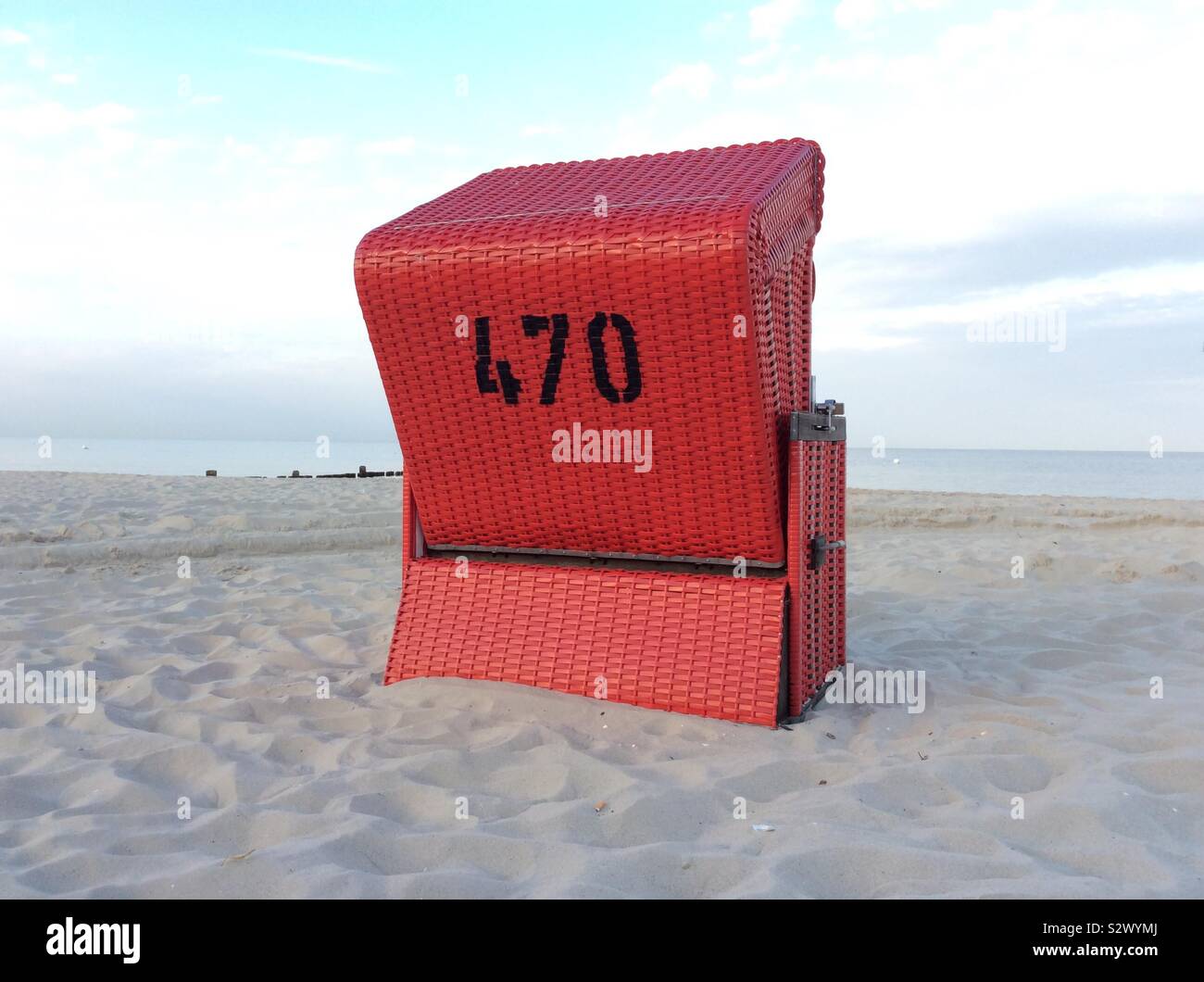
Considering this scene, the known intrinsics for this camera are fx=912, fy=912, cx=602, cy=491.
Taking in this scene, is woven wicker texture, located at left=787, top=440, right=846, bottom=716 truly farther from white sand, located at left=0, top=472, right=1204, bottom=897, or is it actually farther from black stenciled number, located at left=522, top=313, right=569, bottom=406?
black stenciled number, located at left=522, top=313, right=569, bottom=406

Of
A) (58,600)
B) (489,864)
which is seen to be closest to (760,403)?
(489,864)

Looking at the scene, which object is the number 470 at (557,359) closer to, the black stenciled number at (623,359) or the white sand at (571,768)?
the black stenciled number at (623,359)

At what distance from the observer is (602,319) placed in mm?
3320

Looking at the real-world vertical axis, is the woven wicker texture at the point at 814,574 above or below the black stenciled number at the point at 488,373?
below

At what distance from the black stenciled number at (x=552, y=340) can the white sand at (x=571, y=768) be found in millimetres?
1228

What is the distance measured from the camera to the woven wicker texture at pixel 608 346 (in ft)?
10.5

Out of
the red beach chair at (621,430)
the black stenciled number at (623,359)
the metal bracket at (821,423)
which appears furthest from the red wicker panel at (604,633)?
the black stenciled number at (623,359)

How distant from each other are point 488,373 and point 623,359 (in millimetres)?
572

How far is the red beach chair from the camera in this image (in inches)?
128

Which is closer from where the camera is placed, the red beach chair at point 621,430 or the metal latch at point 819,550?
the red beach chair at point 621,430
